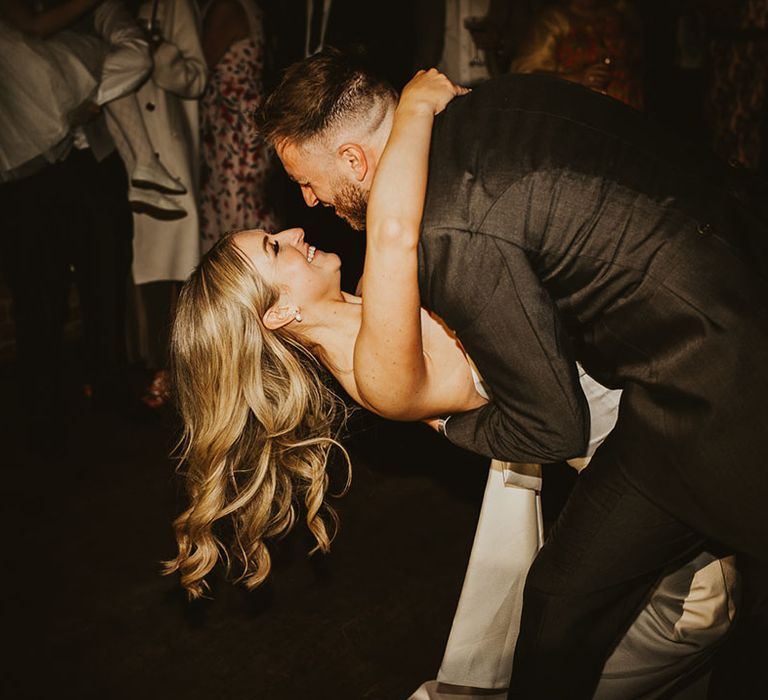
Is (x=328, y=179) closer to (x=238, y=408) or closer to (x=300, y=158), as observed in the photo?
(x=300, y=158)

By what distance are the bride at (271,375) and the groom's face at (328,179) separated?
0.02 m

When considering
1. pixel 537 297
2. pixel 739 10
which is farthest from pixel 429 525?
pixel 739 10

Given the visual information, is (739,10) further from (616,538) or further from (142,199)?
(616,538)

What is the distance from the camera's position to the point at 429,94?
1.39m

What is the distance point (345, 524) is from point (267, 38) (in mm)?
2090

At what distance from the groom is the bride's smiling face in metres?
0.62

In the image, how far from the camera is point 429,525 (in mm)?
2654

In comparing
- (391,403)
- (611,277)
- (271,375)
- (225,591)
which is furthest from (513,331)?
(225,591)

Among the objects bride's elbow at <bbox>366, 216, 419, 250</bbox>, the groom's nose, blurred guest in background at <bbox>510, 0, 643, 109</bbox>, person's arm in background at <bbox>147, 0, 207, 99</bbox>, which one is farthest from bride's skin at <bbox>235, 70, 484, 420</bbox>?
blurred guest in background at <bbox>510, 0, 643, 109</bbox>

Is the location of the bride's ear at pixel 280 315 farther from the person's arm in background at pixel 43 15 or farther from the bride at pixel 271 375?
the person's arm in background at pixel 43 15

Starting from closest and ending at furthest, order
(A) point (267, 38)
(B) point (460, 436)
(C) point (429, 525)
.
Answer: (B) point (460, 436)
(C) point (429, 525)
(A) point (267, 38)

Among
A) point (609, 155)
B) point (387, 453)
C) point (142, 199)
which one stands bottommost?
point (387, 453)

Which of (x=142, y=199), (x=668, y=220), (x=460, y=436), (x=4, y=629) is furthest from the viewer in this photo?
(x=142, y=199)

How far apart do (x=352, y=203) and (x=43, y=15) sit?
75.1 inches
